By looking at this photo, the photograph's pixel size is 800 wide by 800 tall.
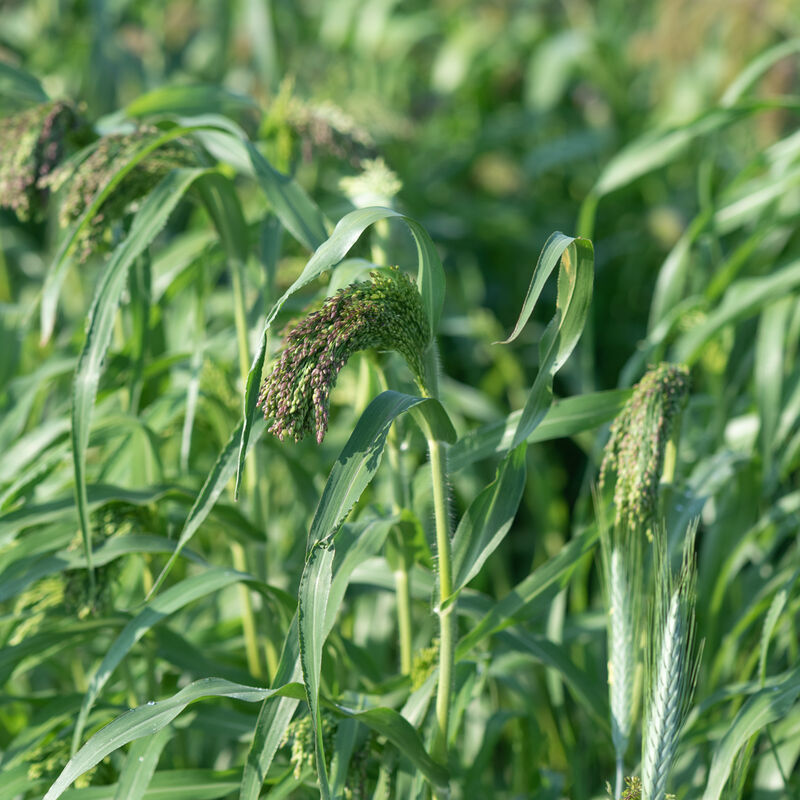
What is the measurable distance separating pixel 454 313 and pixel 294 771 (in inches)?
66.9

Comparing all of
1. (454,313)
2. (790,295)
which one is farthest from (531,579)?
(454,313)

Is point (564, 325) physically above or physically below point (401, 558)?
above

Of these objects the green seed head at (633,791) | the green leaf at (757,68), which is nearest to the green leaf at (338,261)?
the green seed head at (633,791)

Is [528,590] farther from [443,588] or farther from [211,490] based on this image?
[211,490]

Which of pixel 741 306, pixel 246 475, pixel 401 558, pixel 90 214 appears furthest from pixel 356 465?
pixel 741 306

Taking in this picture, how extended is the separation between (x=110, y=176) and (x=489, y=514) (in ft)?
2.02

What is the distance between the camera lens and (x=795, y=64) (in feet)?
10.1

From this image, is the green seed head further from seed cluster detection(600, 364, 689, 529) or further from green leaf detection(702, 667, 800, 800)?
seed cluster detection(600, 364, 689, 529)

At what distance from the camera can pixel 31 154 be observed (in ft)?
4.37

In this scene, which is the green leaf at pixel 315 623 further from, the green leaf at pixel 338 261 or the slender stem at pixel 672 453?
the slender stem at pixel 672 453

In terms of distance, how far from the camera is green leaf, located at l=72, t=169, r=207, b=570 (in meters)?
1.15

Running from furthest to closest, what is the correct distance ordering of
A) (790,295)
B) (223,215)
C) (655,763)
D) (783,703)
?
(790,295)
(223,215)
(783,703)
(655,763)

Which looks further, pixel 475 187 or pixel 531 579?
pixel 475 187

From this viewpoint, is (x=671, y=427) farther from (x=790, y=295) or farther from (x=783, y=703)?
(x=790, y=295)
